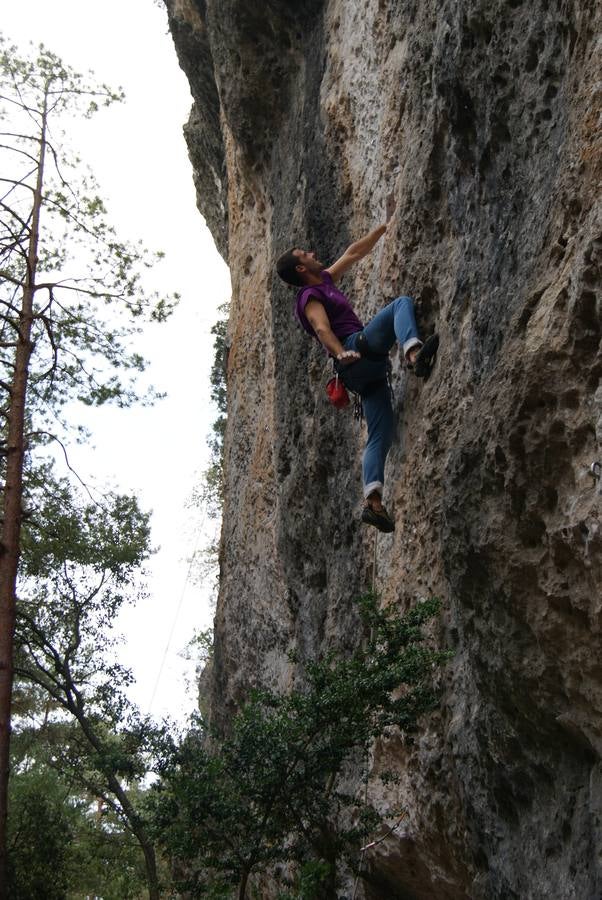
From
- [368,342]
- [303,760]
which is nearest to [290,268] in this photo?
[368,342]

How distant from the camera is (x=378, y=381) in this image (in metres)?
6.40

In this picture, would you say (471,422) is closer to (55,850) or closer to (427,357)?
(427,357)

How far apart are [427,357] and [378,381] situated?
2.60 ft

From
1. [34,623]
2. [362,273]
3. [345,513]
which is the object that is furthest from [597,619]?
[34,623]

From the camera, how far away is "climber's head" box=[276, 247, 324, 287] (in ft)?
22.8

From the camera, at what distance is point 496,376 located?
4.34m

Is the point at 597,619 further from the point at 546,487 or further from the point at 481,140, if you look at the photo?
the point at 481,140

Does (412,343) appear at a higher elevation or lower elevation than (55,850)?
lower

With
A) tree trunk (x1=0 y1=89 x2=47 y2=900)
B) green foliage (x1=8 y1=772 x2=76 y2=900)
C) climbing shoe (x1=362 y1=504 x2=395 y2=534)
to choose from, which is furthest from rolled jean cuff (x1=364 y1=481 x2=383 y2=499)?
green foliage (x1=8 y1=772 x2=76 y2=900)

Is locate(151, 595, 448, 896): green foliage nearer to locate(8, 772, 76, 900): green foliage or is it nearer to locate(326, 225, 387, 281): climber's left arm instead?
locate(326, 225, 387, 281): climber's left arm

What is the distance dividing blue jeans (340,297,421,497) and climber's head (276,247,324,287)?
2.27 feet

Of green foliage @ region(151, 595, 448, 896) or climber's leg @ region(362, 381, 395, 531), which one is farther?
climber's leg @ region(362, 381, 395, 531)

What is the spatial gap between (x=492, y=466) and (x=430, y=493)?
4.25 feet

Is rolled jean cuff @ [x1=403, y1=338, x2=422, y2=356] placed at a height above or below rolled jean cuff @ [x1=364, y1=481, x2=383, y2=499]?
above
